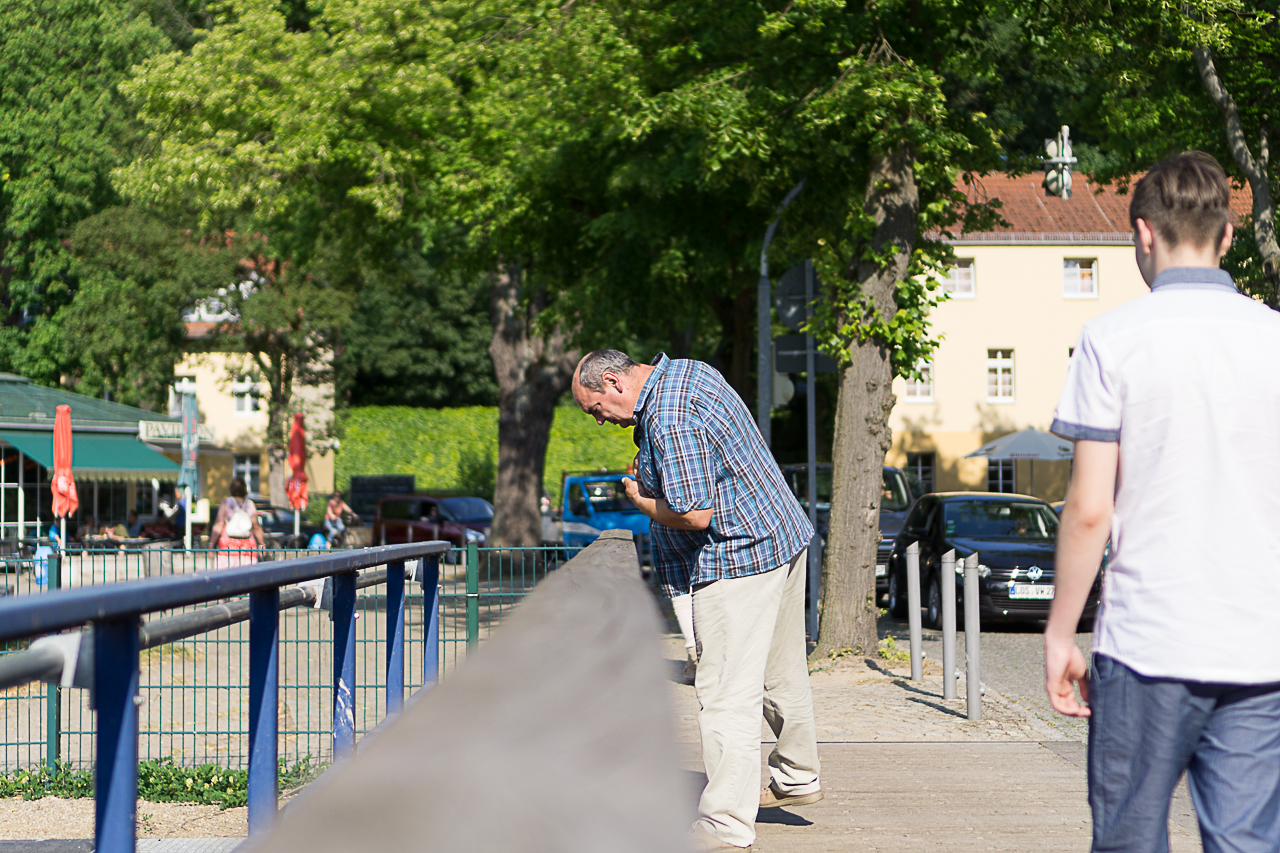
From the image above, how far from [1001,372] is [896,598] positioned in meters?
27.2

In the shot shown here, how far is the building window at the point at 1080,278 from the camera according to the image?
137 ft

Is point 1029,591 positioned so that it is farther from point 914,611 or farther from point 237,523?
point 237,523

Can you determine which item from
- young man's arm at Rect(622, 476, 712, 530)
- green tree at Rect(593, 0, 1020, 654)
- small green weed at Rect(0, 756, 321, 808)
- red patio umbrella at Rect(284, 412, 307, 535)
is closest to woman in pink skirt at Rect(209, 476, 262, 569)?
green tree at Rect(593, 0, 1020, 654)

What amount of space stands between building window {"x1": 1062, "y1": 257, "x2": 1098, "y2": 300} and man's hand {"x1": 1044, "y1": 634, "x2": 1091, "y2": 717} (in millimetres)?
41052

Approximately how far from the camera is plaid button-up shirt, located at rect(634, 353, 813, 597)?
4488 millimetres

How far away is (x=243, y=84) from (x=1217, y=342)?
17.0 m

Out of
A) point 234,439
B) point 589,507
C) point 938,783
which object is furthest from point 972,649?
point 234,439

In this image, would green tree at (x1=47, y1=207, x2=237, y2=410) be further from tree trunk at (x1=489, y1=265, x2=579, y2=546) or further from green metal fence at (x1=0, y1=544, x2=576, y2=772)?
green metal fence at (x1=0, y1=544, x2=576, y2=772)

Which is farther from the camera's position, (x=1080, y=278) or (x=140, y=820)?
(x=1080, y=278)

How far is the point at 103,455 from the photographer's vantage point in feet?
99.7

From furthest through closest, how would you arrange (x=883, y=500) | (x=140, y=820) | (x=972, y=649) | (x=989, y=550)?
(x=883, y=500) → (x=989, y=550) → (x=972, y=649) → (x=140, y=820)

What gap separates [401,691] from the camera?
19.9 feet

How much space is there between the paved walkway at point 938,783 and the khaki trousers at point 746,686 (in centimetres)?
13

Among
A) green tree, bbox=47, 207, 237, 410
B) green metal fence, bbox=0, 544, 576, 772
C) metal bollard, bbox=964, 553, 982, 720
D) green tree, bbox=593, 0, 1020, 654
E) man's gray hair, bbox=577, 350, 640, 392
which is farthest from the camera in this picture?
green tree, bbox=47, 207, 237, 410
